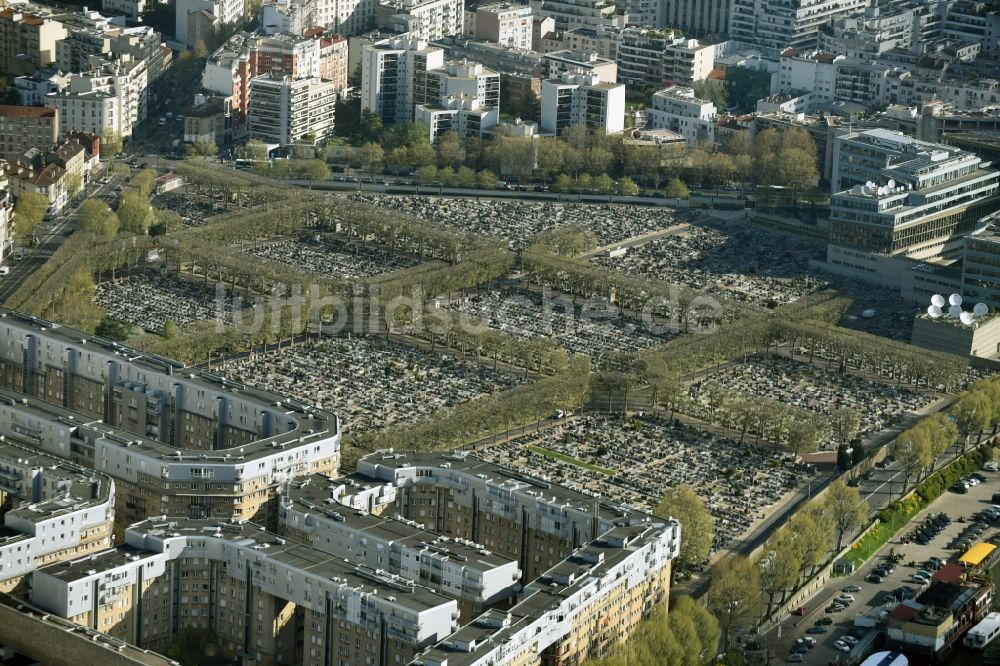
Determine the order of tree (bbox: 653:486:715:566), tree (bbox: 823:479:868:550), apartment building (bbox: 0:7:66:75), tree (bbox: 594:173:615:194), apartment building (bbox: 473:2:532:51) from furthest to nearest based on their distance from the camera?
apartment building (bbox: 473:2:532:51), apartment building (bbox: 0:7:66:75), tree (bbox: 594:173:615:194), tree (bbox: 823:479:868:550), tree (bbox: 653:486:715:566)

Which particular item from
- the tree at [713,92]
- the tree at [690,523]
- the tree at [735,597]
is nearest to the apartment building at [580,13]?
the tree at [713,92]

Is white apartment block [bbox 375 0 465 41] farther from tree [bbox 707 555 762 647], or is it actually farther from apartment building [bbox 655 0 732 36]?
tree [bbox 707 555 762 647]

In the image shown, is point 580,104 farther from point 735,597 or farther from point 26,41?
point 735,597

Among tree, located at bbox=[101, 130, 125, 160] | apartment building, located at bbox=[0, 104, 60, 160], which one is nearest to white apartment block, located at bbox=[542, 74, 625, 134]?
tree, located at bbox=[101, 130, 125, 160]

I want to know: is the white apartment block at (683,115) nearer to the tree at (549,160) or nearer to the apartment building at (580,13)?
the tree at (549,160)

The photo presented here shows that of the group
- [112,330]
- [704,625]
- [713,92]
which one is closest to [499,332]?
[112,330]
